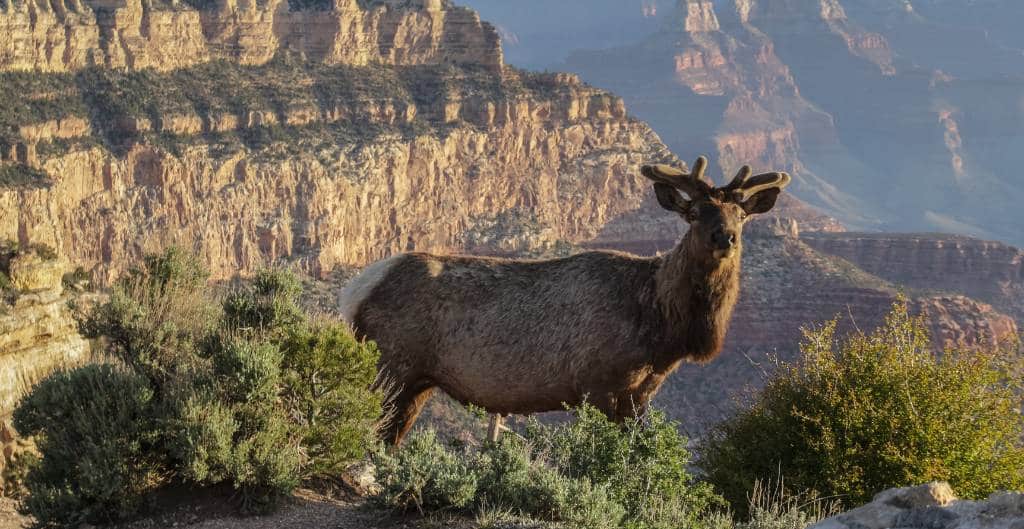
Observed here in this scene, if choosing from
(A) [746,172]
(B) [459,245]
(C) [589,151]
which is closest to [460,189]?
(B) [459,245]

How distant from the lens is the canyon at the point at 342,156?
6259 centimetres

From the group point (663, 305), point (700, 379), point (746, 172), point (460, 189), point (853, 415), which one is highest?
point (746, 172)

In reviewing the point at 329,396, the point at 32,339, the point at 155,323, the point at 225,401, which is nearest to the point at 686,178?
the point at 329,396

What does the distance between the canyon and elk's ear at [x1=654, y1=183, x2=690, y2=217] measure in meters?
42.1

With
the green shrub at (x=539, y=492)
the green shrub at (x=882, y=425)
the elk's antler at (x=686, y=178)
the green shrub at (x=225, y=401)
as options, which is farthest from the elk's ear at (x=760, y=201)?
the green shrub at (x=225, y=401)

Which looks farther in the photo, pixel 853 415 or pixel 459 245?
pixel 459 245

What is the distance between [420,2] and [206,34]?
2091cm

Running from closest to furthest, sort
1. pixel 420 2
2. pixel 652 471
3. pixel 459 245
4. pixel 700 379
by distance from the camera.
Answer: pixel 652 471, pixel 700 379, pixel 459 245, pixel 420 2

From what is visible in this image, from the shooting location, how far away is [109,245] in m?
62.8

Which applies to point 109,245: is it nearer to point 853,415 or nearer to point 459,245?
point 459,245

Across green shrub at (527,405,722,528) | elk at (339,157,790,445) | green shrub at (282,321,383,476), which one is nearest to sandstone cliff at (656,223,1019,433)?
elk at (339,157,790,445)

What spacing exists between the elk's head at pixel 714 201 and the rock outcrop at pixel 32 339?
24.4ft

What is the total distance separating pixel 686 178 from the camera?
1174cm

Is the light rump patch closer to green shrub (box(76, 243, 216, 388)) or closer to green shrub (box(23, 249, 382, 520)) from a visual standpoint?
green shrub (box(23, 249, 382, 520))
